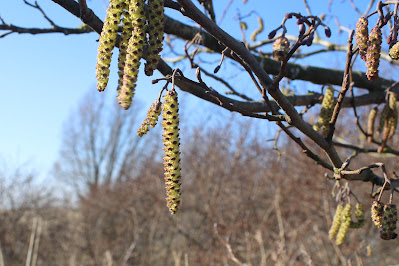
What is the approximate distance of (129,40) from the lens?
1.01 metres

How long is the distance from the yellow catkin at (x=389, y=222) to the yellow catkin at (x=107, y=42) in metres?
1.10

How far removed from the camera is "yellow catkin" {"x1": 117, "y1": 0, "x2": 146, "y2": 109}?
3.07 ft

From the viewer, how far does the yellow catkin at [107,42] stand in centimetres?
97

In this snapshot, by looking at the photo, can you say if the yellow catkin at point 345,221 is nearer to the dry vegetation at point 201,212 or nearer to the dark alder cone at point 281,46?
the dark alder cone at point 281,46

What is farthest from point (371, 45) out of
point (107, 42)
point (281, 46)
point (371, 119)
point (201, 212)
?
point (201, 212)

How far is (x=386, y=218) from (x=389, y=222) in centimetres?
2

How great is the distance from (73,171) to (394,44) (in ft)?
92.8

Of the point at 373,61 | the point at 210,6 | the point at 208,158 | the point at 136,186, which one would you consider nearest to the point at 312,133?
the point at 373,61

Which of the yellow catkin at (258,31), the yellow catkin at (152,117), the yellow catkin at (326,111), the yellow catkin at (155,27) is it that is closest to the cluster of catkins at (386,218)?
the yellow catkin at (326,111)

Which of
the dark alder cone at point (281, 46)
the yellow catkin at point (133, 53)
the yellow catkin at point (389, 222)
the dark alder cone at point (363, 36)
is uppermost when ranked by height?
the dark alder cone at point (281, 46)

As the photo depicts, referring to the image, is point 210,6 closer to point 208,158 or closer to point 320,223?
point 320,223

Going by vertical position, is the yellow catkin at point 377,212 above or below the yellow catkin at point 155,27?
below

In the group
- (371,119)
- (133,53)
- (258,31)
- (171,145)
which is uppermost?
(258,31)

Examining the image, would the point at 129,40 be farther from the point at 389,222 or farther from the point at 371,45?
the point at 389,222
